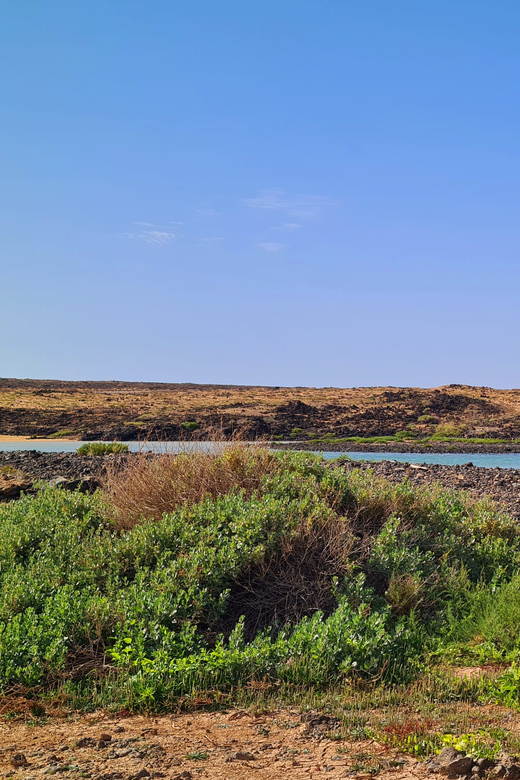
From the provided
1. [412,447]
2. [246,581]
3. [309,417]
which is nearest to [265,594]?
[246,581]

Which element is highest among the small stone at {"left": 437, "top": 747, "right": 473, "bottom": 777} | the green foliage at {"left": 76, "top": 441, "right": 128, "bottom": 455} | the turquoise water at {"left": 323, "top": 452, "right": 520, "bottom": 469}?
the turquoise water at {"left": 323, "top": 452, "right": 520, "bottom": 469}

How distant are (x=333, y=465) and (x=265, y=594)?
696cm

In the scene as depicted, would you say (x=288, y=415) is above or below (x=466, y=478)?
above

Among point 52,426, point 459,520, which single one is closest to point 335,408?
point 52,426

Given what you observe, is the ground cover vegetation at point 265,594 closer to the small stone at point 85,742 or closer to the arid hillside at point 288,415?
the small stone at point 85,742

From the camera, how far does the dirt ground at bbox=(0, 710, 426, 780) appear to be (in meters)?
3.95

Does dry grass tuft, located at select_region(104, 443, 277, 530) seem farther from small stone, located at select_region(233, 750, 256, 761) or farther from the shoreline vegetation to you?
the shoreline vegetation

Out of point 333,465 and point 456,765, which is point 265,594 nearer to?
point 456,765

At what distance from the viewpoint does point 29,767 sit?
4.09 meters

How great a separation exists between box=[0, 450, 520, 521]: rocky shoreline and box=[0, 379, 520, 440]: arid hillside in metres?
12.7

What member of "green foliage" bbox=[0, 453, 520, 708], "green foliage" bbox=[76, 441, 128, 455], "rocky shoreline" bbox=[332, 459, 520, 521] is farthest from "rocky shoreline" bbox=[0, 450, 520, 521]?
"green foliage" bbox=[0, 453, 520, 708]

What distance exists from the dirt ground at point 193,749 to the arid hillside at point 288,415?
29.3 m

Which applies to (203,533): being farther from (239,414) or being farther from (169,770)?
(239,414)

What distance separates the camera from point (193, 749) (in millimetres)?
4262
